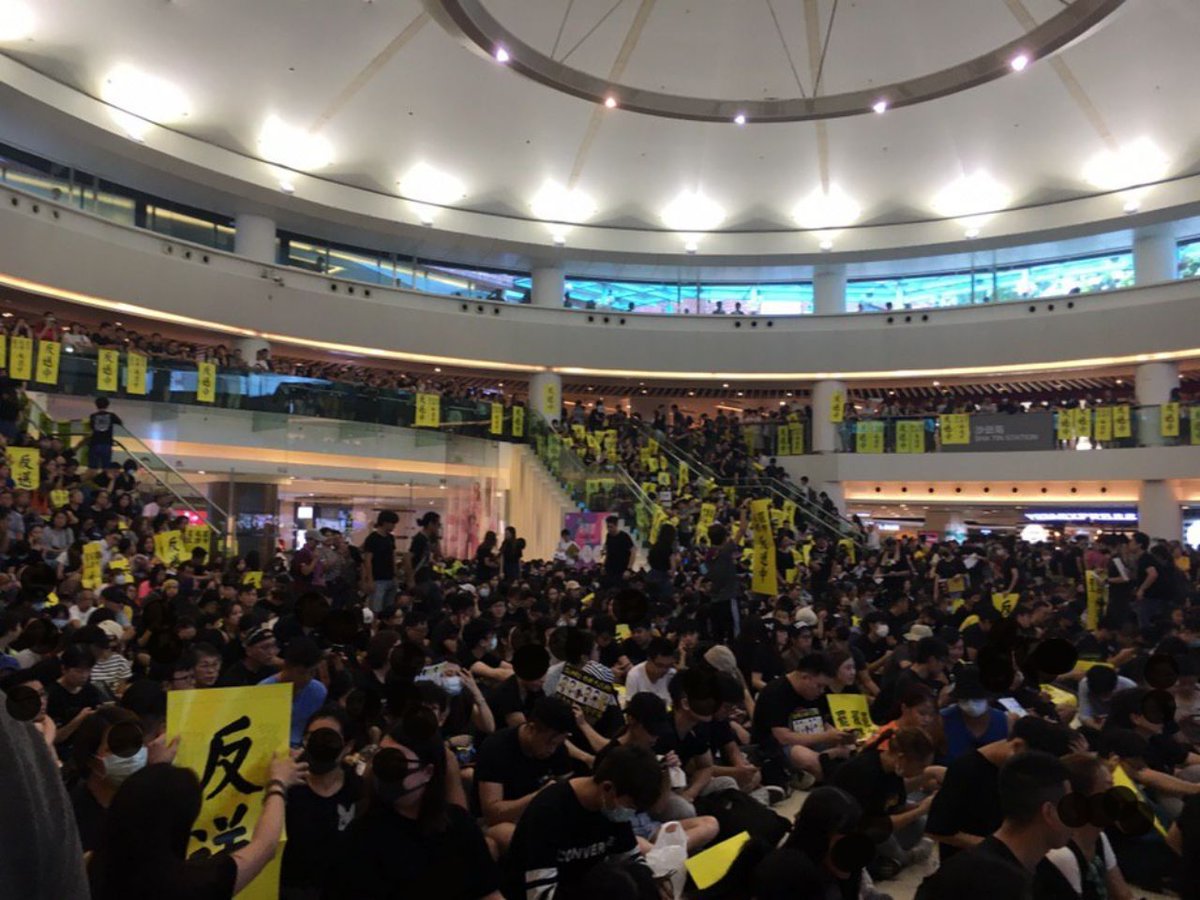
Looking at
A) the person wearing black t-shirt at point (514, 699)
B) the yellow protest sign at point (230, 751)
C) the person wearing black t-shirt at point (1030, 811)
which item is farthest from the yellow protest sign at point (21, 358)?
the person wearing black t-shirt at point (1030, 811)

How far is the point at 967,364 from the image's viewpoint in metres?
25.1

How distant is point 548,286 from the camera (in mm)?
27375

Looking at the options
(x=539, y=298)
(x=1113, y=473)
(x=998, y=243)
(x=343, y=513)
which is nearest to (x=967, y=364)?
(x=998, y=243)

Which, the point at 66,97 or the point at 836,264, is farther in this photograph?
the point at 836,264

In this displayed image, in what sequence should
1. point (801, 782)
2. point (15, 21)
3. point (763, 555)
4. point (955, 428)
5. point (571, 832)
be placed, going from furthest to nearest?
1. point (955, 428)
2. point (15, 21)
3. point (763, 555)
4. point (801, 782)
5. point (571, 832)

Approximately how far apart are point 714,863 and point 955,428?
69.5 ft

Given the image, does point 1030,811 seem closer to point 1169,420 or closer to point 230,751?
point 230,751

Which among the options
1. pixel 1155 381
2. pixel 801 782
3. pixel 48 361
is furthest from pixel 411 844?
pixel 1155 381

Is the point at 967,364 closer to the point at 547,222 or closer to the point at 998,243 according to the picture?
the point at 998,243

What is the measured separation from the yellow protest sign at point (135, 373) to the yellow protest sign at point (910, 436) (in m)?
17.7

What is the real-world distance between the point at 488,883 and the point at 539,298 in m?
25.3

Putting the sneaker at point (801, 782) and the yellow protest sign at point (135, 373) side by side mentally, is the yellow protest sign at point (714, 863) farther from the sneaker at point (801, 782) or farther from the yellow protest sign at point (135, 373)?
the yellow protest sign at point (135, 373)

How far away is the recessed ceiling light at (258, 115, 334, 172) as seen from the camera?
2197 centimetres

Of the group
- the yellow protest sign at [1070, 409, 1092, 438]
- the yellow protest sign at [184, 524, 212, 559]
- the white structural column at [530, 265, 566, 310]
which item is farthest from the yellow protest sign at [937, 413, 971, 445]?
the yellow protest sign at [184, 524, 212, 559]
